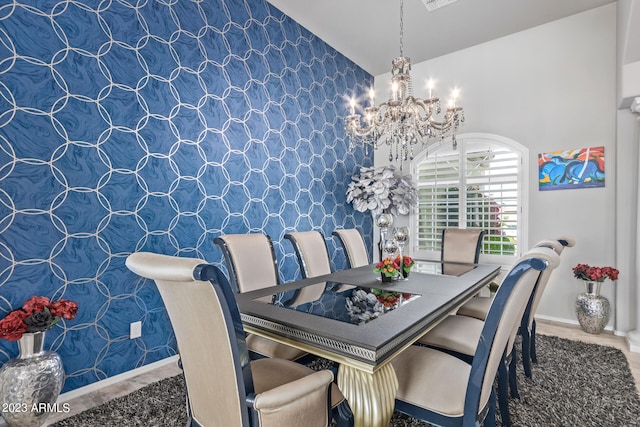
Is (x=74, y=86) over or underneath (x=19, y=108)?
over

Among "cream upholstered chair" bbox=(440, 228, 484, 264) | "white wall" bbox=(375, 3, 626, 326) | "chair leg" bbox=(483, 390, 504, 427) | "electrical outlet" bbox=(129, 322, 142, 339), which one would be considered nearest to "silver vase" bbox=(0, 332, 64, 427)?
"electrical outlet" bbox=(129, 322, 142, 339)

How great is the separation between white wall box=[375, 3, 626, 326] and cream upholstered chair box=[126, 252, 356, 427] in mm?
3520

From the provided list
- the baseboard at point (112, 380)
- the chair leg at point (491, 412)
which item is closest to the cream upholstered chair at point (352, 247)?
the chair leg at point (491, 412)

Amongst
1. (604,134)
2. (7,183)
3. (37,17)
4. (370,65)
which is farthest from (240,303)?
(370,65)

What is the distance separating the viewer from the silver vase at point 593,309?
302 centimetres

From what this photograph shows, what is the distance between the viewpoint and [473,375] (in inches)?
45.6

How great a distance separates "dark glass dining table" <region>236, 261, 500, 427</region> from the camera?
1.10 m

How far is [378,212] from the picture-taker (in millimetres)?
4422

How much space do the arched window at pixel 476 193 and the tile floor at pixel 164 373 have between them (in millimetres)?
834

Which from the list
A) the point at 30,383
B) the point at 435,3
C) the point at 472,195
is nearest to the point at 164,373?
the point at 30,383

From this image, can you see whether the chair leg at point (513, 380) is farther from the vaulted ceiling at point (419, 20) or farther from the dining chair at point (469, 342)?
the vaulted ceiling at point (419, 20)

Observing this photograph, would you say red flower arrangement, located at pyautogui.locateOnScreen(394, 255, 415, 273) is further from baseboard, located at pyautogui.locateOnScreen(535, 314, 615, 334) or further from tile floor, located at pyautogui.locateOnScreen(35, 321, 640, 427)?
baseboard, located at pyautogui.locateOnScreen(535, 314, 615, 334)

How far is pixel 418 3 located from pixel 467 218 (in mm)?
2505

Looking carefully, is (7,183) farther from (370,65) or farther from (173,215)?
(370,65)
